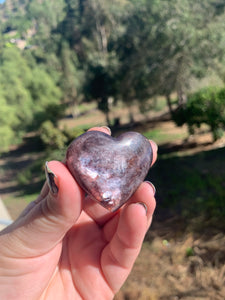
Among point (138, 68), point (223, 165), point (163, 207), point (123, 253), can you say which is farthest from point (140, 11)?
point (123, 253)

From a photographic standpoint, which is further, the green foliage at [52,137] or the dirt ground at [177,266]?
the green foliage at [52,137]

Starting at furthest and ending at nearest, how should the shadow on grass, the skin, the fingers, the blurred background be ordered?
the shadow on grass < the blurred background < the fingers < the skin


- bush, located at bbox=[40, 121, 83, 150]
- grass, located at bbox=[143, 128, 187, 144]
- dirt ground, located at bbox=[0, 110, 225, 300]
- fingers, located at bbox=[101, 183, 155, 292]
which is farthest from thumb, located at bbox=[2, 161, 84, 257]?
grass, located at bbox=[143, 128, 187, 144]

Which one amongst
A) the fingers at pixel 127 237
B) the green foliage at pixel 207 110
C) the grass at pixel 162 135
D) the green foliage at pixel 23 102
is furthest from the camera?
the grass at pixel 162 135

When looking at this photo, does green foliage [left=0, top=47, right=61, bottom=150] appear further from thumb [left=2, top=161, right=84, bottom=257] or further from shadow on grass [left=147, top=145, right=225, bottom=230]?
thumb [left=2, top=161, right=84, bottom=257]

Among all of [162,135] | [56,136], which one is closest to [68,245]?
[56,136]

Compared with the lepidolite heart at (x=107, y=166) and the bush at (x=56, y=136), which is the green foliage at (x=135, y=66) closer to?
the bush at (x=56, y=136)

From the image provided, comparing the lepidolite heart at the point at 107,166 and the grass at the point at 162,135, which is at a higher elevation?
the lepidolite heart at the point at 107,166

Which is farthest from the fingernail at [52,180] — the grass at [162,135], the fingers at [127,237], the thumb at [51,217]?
the grass at [162,135]
